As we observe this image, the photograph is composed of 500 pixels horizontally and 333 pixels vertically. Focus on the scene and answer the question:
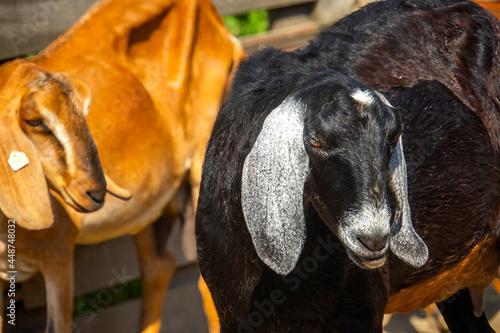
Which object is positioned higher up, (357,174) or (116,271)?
(357,174)

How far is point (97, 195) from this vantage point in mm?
3092

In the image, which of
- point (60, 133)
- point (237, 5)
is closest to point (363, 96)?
point (60, 133)

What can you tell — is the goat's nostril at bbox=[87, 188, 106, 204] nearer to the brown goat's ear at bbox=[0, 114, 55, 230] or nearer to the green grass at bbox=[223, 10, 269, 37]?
the brown goat's ear at bbox=[0, 114, 55, 230]

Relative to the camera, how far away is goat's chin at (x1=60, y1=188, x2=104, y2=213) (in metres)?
3.06

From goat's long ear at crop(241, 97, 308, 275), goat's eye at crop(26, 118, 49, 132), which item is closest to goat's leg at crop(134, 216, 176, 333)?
goat's eye at crop(26, 118, 49, 132)

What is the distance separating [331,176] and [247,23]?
345 cm

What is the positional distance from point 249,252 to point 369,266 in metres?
0.41

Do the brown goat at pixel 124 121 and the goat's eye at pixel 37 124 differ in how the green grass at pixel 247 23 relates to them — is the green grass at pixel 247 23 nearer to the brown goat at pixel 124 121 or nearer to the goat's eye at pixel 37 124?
the brown goat at pixel 124 121

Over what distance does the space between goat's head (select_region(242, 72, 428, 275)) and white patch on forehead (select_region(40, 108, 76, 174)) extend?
130cm

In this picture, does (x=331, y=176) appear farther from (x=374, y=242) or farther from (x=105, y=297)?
(x=105, y=297)

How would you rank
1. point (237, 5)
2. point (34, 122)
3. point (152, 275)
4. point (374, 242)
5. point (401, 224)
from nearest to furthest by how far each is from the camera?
point (374, 242) < point (401, 224) < point (34, 122) < point (152, 275) < point (237, 5)

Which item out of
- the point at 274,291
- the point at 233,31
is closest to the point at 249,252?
the point at 274,291

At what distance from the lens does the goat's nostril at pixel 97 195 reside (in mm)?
3068

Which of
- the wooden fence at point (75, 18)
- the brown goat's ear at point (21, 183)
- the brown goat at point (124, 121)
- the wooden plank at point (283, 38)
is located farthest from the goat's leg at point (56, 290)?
the wooden plank at point (283, 38)
